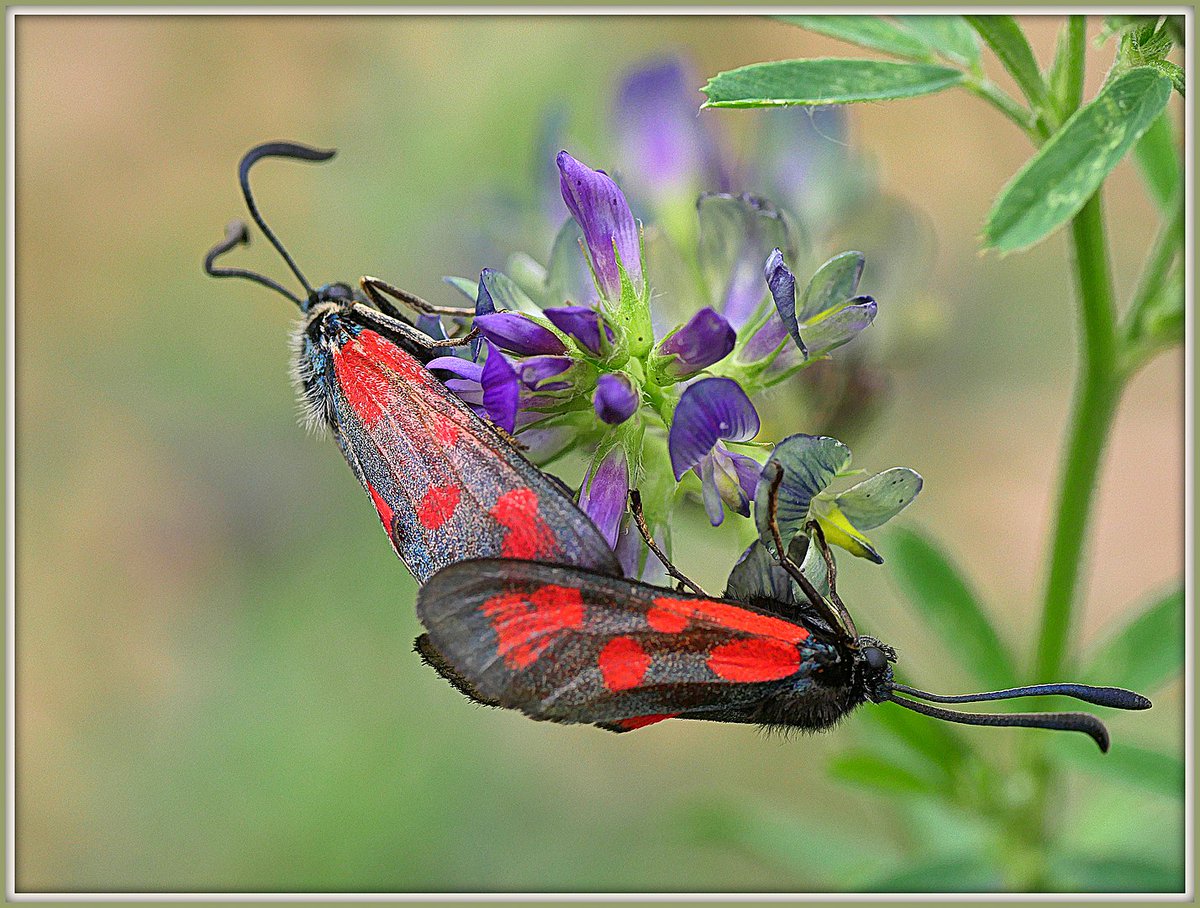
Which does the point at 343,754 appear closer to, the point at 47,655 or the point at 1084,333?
the point at 47,655

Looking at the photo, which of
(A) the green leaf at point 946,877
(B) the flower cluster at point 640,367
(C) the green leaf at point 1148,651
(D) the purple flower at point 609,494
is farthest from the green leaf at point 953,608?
(D) the purple flower at point 609,494

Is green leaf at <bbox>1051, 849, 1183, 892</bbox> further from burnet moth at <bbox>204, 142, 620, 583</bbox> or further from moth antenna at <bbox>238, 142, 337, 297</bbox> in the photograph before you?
moth antenna at <bbox>238, 142, 337, 297</bbox>

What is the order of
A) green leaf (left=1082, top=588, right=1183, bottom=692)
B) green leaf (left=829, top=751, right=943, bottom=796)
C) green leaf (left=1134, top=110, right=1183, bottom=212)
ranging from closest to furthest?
green leaf (left=1134, top=110, right=1183, bottom=212), green leaf (left=829, top=751, right=943, bottom=796), green leaf (left=1082, top=588, right=1183, bottom=692)

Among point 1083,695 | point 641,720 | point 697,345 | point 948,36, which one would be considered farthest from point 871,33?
point 641,720

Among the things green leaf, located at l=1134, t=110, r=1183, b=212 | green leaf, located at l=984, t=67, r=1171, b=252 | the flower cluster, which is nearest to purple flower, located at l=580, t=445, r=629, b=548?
the flower cluster

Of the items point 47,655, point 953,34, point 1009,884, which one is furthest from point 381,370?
point 47,655

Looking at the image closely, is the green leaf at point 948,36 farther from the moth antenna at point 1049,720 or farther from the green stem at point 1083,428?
the moth antenna at point 1049,720

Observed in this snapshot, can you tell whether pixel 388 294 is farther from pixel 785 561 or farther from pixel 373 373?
pixel 785 561
